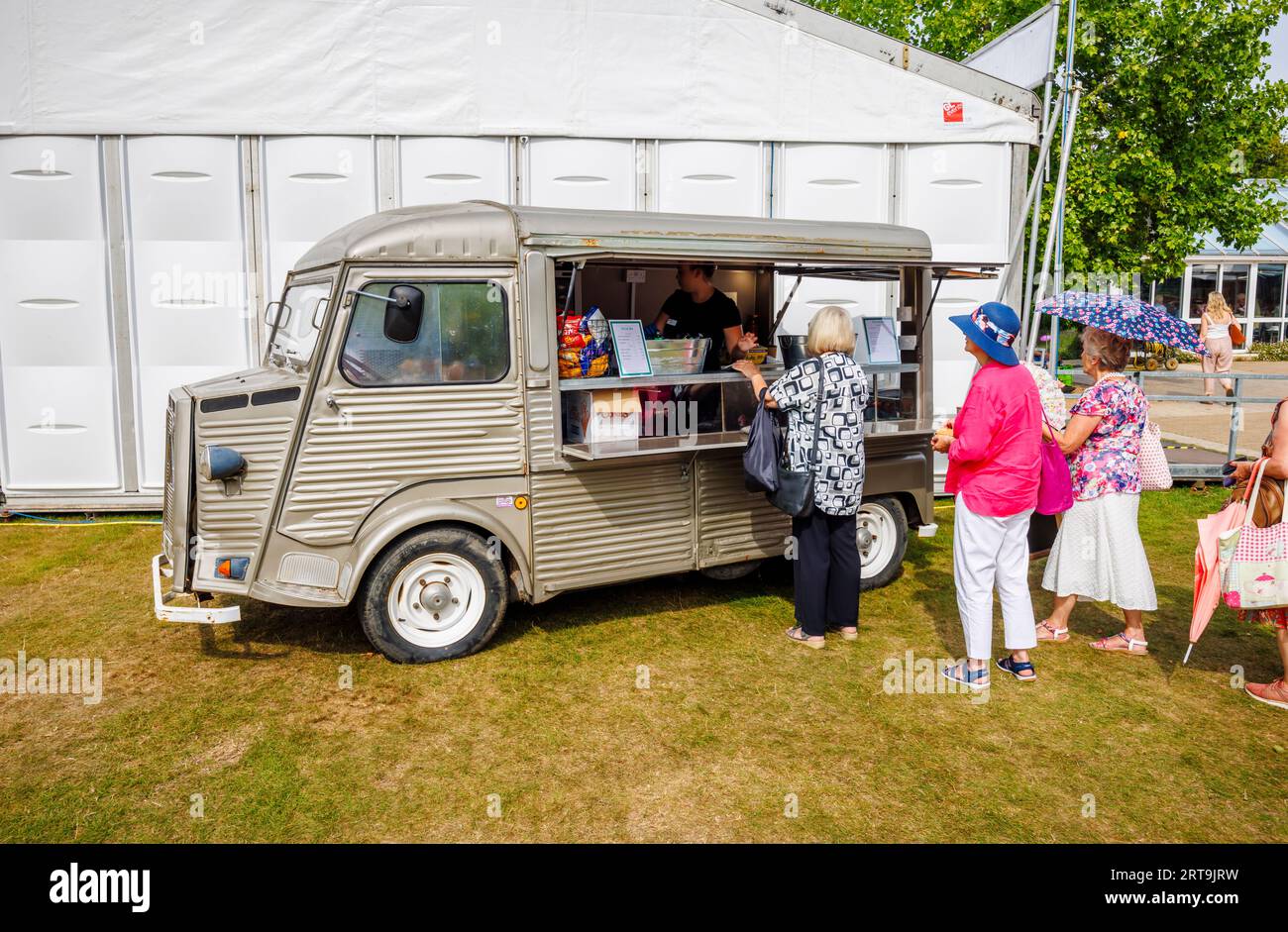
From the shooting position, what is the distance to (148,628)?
6383 mm

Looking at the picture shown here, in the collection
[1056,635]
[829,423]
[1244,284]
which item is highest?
[1244,284]

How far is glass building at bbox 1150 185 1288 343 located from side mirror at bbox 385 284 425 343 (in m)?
26.6

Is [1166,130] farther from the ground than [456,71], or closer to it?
farther from the ground

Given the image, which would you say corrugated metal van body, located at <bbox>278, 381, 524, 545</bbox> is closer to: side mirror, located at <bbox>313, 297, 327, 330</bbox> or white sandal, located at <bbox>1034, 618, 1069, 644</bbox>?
side mirror, located at <bbox>313, 297, 327, 330</bbox>

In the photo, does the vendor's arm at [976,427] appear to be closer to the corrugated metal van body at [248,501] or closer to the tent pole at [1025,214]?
the corrugated metal van body at [248,501]

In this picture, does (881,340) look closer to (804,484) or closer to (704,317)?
(704,317)

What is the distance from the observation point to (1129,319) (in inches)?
220

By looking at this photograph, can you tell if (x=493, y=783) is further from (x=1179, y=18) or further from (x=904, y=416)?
(x=1179, y=18)

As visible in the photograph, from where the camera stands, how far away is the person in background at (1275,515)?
504cm

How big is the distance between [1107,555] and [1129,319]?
1390mm

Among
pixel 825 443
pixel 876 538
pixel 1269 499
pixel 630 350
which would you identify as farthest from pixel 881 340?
pixel 1269 499

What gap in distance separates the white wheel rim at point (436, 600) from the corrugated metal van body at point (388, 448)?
0.45 meters

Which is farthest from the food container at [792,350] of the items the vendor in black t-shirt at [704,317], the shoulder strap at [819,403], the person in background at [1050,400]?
the person in background at [1050,400]
